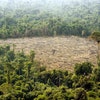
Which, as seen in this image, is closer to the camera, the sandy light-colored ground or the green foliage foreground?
the green foliage foreground

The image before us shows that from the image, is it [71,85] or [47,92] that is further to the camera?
[71,85]

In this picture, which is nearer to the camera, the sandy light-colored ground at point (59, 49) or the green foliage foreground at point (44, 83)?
the green foliage foreground at point (44, 83)

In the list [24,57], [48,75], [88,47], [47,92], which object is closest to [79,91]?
[47,92]

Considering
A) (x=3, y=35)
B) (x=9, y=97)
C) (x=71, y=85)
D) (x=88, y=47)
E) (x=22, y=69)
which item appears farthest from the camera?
(x=3, y=35)

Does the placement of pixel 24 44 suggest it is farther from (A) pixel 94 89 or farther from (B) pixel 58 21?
(A) pixel 94 89
